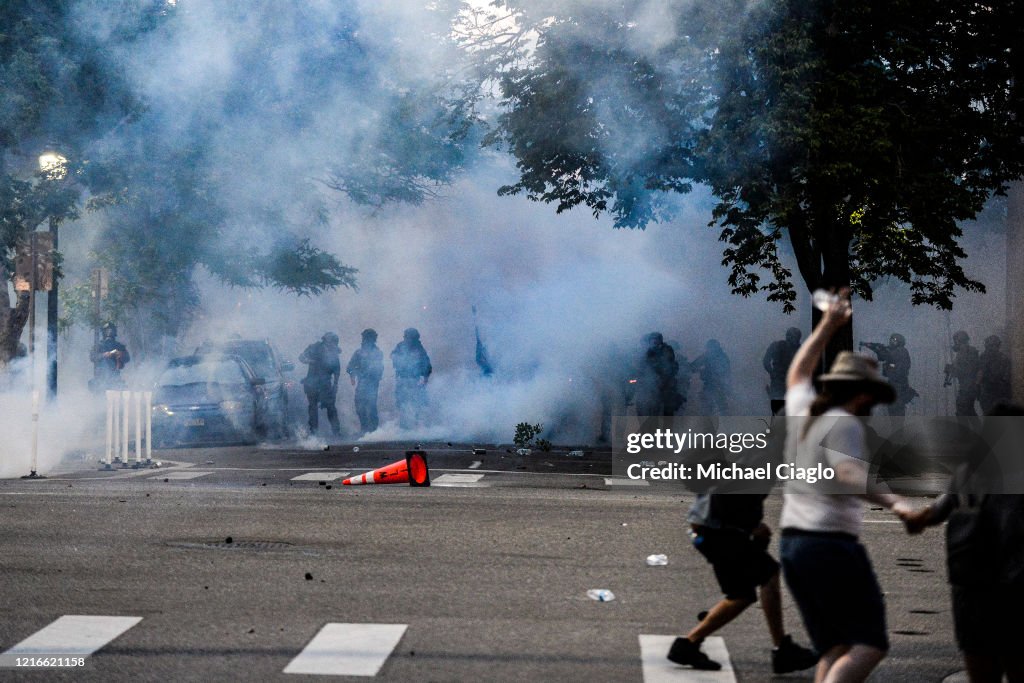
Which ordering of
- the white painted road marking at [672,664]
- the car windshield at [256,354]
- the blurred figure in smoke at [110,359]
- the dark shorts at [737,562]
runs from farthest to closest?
the blurred figure in smoke at [110,359] < the car windshield at [256,354] < the dark shorts at [737,562] < the white painted road marking at [672,664]

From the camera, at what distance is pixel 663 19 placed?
1670 cm

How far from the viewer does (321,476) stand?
15820 mm

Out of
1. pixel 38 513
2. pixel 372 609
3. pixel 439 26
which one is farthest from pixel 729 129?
pixel 372 609

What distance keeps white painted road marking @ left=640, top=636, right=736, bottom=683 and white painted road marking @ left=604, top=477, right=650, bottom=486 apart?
861 cm

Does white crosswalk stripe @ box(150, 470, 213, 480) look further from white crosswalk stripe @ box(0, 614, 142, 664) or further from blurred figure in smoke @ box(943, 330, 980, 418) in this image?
blurred figure in smoke @ box(943, 330, 980, 418)

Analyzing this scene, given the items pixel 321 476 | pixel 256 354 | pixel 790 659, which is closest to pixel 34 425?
pixel 321 476

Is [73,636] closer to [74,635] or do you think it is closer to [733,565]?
[74,635]

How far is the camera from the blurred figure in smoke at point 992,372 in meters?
21.6

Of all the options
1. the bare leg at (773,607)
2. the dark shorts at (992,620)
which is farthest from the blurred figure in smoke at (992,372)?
the dark shorts at (992,620)

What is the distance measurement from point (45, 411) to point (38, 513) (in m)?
11.4

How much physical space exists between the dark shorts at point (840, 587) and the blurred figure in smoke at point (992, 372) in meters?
17.7

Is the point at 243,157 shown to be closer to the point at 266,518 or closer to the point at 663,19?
the point at 663,19

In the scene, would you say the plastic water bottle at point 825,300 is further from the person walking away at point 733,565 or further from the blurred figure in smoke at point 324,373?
the blurred figure in smoke at point 324,373

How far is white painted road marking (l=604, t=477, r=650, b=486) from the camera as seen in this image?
1568 centimetres
